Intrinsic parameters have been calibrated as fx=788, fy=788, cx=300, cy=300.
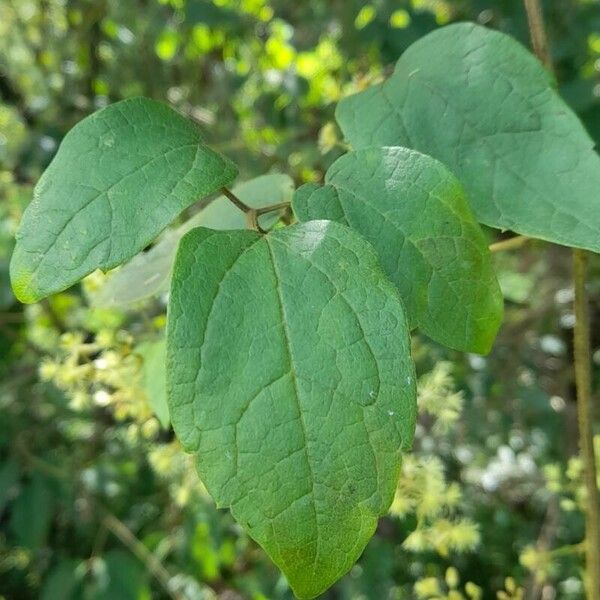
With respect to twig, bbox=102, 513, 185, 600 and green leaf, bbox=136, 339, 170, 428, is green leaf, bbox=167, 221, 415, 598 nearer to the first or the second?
green leaf, bbox=136, 339, 170, 428

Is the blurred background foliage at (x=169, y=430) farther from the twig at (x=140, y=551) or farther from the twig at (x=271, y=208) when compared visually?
the twig at (x=271, y=208)

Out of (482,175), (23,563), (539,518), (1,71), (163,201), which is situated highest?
(163,201)

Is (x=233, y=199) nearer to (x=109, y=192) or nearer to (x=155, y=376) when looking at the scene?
(x=109, y=192)

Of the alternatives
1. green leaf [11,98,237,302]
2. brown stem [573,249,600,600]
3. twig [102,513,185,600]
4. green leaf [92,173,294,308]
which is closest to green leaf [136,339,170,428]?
green leaf [92,173,294,308]

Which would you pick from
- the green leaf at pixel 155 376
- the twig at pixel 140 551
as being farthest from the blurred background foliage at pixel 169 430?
the green leaf at pixel 155 376

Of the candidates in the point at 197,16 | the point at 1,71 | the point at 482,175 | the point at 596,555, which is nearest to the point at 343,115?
the point at 482,175

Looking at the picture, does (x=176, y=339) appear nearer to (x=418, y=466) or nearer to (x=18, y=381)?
(x=418, y=466)

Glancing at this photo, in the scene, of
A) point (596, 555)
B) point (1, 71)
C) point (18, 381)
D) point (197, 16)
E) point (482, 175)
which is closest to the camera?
point (482, 175)
